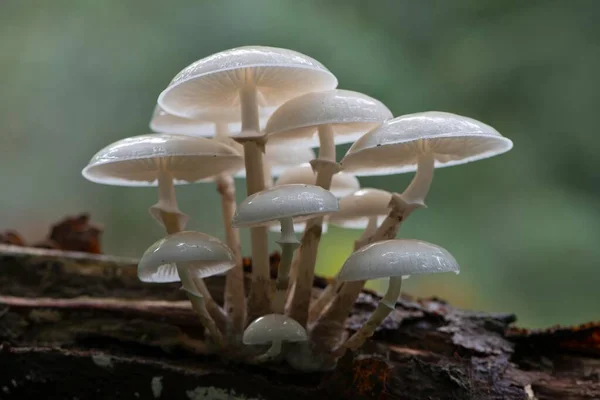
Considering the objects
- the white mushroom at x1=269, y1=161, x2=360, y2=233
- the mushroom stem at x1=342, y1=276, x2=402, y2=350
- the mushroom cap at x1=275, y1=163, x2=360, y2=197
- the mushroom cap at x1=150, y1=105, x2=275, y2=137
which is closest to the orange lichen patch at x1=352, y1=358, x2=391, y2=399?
the mushroom stem at x1=342, y1=276, x2=402, y2=350

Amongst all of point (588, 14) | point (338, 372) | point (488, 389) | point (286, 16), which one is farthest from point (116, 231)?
point (588, 14)

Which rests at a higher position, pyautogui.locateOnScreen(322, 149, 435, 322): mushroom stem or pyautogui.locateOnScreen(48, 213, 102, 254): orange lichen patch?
pyautogui.locateOnScreen(322, 149, 435, 322): mushroom stem

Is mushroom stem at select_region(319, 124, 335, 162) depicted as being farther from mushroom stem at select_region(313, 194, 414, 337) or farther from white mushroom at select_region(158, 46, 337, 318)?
mushroom stem at select_region(313, 194, 414, 337)

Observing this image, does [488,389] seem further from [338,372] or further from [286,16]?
[286,16]

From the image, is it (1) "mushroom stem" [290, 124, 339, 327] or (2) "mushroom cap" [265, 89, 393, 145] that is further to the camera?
(1) "mushroom stem" [290, 124, 339, 327]

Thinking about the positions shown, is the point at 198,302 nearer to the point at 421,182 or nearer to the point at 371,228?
the point at 371,228

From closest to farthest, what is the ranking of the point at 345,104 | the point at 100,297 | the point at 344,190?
the point at 345,104 < the point at 344,190 < the point at 100,297

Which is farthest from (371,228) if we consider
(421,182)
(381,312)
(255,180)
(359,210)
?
(255,180)

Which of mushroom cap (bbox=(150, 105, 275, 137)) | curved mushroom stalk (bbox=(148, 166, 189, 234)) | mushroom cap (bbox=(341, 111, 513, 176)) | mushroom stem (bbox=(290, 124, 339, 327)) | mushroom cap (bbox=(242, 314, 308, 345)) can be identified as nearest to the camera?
mushroom cap (bbox=(341, 111, 513, 176))
